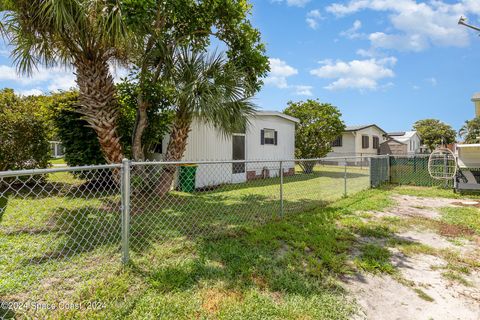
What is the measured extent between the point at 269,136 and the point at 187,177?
514 centimetres

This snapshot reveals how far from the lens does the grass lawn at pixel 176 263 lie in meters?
2.19

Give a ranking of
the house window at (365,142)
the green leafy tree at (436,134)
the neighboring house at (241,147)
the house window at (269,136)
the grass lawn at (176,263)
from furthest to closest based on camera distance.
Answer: the green leafy tree at (436,134), the house window at (365,142), the house window at (269,136), the neighboring house at (241,147), the grass lawn at (176,263)

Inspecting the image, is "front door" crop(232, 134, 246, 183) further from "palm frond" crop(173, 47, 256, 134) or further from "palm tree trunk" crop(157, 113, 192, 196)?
"palm frond" crop(173, 47, 256, 134)

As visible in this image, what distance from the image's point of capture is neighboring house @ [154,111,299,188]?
8.76 metres

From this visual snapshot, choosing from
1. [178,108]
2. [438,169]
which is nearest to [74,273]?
[178,108]

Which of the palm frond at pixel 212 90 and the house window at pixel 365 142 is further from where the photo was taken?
the house window at pixel 365 142

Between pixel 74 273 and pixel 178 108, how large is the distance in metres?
4.30

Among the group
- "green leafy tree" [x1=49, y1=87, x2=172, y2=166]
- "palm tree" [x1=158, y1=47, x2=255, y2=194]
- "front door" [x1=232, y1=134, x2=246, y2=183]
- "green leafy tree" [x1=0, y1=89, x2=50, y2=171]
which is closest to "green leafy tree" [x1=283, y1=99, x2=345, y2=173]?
"front door" [x1=232, y1=134, x2=246, y2=183]

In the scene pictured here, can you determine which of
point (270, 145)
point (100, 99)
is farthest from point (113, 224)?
point (270, 145)

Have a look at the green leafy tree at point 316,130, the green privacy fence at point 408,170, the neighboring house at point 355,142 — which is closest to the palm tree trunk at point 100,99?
the green privacy fence at point 408,170

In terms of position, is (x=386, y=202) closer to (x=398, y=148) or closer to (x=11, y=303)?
(x=11, y=303)

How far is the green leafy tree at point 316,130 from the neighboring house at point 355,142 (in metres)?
5.78

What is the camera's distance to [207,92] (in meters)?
5.47

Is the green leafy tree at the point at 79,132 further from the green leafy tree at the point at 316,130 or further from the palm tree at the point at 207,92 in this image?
the green leafy tree at the point at 316,130
